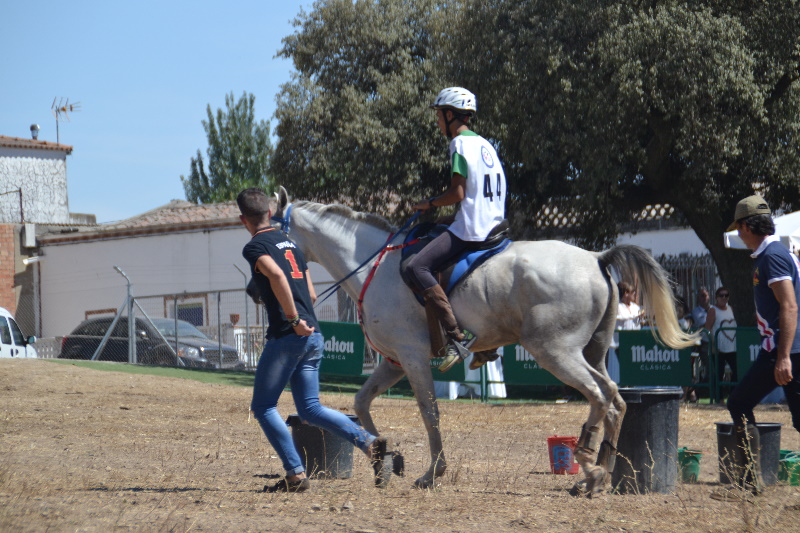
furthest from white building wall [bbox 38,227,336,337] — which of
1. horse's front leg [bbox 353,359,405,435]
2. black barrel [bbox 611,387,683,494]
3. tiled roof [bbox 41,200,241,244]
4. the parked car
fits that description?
black barrel [bbox 611,387,683,494]

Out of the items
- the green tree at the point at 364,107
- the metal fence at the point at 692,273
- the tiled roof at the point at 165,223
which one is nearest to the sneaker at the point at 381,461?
the metal fence at the point at 692,273

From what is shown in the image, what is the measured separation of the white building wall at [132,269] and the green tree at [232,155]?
23113 mm

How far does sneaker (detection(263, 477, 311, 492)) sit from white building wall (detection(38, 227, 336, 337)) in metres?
25.6

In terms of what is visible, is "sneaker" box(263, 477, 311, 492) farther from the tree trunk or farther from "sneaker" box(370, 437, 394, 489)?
the tree trunk

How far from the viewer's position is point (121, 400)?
14602 millimetres

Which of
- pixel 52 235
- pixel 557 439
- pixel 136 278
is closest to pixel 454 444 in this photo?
pixel 557 439

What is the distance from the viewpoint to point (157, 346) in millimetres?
23203

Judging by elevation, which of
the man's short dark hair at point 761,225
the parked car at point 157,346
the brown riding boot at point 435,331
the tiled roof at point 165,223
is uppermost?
the tiled roof at point 165,223

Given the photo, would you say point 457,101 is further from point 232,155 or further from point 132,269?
point 232,155

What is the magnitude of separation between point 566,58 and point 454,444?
922 centimetres

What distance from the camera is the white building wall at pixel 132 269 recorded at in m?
32.9

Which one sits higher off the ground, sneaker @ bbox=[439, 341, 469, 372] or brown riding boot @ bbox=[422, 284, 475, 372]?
brown riding boot @ bbox=[422, 284, 475, 372]

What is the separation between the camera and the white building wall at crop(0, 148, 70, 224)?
44375 millimetres

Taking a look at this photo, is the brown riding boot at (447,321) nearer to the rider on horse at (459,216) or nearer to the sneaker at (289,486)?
the rider on horse at (459,216)
